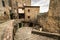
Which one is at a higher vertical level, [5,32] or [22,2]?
[22,2]

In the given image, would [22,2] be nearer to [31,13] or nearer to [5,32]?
[31,13]

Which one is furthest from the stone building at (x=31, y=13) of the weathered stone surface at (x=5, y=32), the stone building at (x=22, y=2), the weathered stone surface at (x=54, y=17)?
the weathered stone surface at (x=5, y=32)

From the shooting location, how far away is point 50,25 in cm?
748

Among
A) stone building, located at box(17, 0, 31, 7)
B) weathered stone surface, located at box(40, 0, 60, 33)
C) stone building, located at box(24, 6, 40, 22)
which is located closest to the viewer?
weathered stone surface, located at box(40, 0, 60, 33)

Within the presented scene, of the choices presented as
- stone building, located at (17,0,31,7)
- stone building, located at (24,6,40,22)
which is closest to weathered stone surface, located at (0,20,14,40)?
stone building, located at (24,6,40,22)

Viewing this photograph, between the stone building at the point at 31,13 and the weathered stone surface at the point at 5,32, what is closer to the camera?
the weathered stone surface at the point at 5,32

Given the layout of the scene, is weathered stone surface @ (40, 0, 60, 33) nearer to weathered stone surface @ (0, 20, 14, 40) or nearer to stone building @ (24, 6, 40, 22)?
weathered stone surface @ (0, 20, 14, 40)

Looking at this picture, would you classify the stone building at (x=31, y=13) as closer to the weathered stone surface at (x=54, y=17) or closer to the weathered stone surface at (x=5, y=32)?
the weathered stone surface at (x=54, y=17)

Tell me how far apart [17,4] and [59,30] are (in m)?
14.0

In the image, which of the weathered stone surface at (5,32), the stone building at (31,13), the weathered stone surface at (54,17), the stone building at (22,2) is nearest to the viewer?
the weathered stone surface at (5,32)

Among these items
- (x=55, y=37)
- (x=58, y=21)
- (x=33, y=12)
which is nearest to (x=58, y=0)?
(x=58, y=21)

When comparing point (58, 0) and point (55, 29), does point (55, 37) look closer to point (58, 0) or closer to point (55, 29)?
point (55, 29)

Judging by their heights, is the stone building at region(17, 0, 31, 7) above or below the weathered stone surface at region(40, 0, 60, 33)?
above

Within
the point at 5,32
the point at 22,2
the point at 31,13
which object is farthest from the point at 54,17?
the point at 22,2
